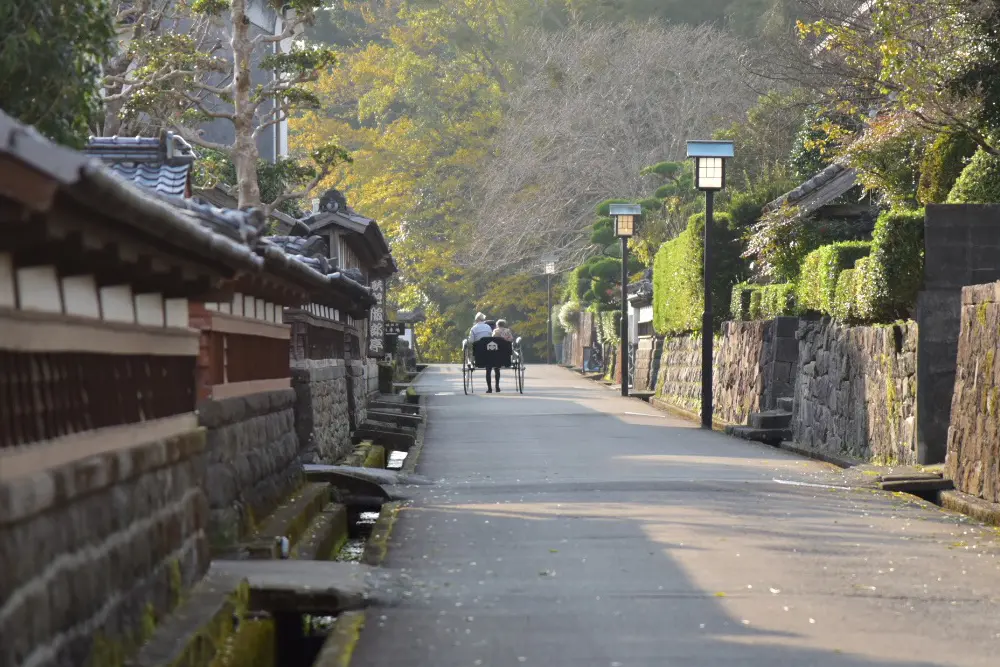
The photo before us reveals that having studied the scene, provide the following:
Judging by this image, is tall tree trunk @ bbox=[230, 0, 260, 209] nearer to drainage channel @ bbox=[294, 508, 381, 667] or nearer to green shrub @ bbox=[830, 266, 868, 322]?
drainage channel @ bbox=[294, 508, 381, 667]

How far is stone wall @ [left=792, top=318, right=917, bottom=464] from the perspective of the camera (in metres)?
16.9

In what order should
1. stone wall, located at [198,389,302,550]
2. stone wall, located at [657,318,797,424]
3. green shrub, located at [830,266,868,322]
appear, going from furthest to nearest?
stone wall, located at [657,318,797,424] < green shrub, located at [830,266,868,322] < stone wall, located at [198,389,302,550]

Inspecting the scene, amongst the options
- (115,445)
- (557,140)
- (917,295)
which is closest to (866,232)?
(917,295)

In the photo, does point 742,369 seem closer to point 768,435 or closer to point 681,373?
point 768,435

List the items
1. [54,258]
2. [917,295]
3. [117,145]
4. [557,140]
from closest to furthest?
[54,258], [117,145], [917,295], [557,140]

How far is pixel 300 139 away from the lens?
61344mm

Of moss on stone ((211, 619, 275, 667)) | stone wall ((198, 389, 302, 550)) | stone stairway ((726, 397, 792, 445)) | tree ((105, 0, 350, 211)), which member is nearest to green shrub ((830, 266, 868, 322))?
stone stairway ((726, 397, 792, 445))

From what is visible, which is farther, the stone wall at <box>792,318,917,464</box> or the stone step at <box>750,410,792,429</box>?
the stone step at <box>750,410,792,429</box>

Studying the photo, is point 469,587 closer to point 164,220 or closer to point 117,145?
point 164,220

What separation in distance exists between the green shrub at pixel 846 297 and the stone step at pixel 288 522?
318 inches

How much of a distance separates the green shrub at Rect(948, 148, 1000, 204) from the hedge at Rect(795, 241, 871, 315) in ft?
5.59

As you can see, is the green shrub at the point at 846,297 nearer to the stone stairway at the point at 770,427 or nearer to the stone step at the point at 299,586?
the stone stairway at the point at 770,427

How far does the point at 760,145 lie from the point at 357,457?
24.2 m

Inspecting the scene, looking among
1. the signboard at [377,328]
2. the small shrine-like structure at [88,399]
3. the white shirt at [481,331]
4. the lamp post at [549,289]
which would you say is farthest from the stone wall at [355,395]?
the lamp post at [549,289]
